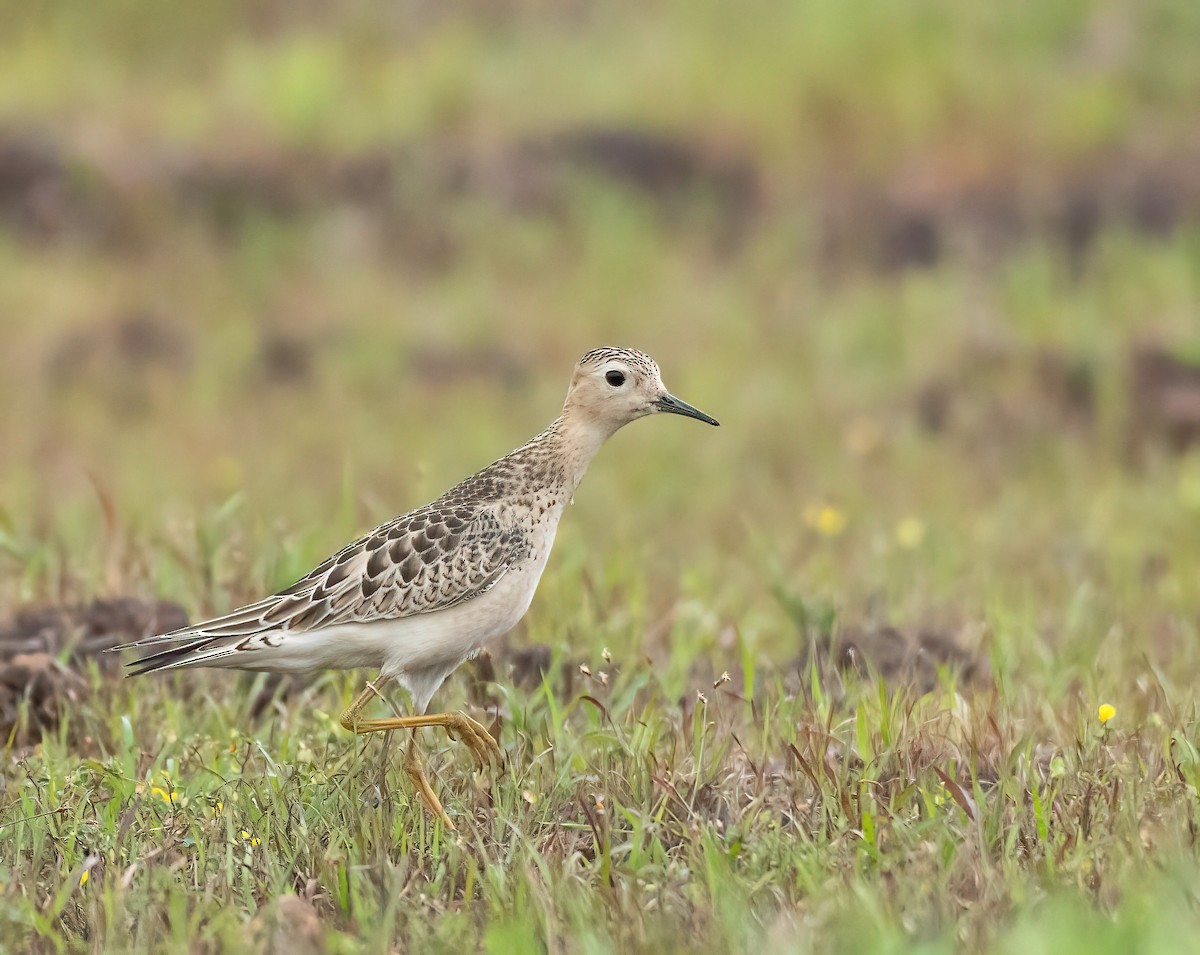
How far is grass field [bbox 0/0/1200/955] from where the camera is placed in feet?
13.6

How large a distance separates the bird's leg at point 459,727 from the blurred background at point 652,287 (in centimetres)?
175

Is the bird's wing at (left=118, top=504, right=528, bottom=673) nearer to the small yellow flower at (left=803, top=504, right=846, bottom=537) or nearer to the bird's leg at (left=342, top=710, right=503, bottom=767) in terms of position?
the bird's leg at (left=342, top=710, right=503, bottom=767)

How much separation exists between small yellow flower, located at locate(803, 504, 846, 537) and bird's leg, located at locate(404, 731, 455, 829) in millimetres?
3538

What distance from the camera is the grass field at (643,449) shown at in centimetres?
414

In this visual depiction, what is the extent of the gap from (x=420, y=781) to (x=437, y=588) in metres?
0.58

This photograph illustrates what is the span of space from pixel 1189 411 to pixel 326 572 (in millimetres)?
6986

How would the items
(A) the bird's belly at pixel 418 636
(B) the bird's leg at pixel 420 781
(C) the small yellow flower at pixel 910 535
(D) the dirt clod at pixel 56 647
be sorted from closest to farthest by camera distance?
(B) the bird's leg at pixel 420 781 < (A) the bird's belly at pixel 418 636 < (D) the dirt clod at pixel 56 647 < (C) the small yellow flower at pixel 910 535

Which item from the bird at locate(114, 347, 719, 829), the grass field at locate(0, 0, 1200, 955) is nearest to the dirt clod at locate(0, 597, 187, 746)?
the grass field at locate(0, 0, 1200, 955)

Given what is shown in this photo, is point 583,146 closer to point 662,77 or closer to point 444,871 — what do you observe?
point 662,77

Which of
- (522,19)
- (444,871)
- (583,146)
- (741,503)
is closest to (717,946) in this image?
(444,871)

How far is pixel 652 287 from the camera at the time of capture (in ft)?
42.4

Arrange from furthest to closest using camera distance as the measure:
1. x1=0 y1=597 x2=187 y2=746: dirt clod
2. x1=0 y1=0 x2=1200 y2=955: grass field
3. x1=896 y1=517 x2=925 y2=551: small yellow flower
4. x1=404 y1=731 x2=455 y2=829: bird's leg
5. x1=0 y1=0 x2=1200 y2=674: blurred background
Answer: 1. x1=0 y1=0 x2=1200 y2=674: blurred background
2. x1=896 y1=517 x2=925 y2=551: small yellow flower
3. x1=0 y1=597 x2=187 y2=746: dirt clod
4. x1=404 y1=731 x2=455 y2=829: bird's leg
5. x1=0 y1=0 x2=1200 y2=955: grass field

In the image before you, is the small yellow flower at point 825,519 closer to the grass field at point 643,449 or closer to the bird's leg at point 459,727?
the grass field at point 643,449

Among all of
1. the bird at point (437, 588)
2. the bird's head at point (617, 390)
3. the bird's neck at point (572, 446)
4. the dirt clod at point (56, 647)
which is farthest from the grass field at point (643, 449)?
the bird's head at point (617, 390)
